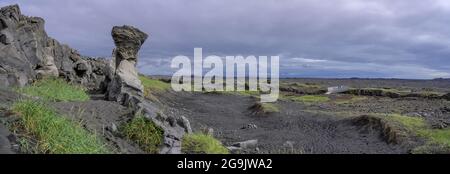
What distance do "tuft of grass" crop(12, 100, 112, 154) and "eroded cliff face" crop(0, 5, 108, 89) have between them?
10.4m

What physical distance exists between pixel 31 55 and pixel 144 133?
21.2 meters

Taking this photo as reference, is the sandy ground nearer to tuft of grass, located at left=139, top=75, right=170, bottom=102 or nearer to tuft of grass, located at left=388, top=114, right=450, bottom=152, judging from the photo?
tuft of grass, located at left=388, top=114, right=450, bottom=152

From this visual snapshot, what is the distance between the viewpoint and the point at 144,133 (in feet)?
54.6

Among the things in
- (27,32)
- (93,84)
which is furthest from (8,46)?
(93,84)

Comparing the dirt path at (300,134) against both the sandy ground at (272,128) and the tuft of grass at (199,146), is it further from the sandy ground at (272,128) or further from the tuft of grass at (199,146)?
the tuft of grass at (199,146)

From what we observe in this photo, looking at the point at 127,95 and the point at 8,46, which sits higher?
the point at 8,46

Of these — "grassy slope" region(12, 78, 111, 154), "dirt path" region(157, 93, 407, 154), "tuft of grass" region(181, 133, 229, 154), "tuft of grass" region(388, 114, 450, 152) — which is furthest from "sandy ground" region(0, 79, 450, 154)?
"tuft of grass" region(181, 133, 229, 154)

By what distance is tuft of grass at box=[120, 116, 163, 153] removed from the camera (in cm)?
1625

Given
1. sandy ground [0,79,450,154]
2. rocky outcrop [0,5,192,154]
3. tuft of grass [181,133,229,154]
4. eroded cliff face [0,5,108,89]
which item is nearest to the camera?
sandy ground [0,79,450,154]

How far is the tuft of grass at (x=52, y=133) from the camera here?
12133 mm

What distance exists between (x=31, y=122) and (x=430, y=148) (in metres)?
14.2

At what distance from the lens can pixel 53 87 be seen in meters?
27.1
